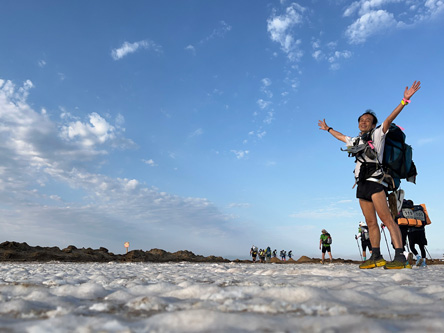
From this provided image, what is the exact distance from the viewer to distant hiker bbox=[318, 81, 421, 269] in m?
4.69

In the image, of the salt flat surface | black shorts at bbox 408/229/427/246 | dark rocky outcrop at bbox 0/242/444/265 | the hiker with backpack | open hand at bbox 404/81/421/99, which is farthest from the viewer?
dark rocky outcrop at bbox 0/242/444/265

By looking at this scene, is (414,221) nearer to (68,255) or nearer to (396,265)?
(396,265)

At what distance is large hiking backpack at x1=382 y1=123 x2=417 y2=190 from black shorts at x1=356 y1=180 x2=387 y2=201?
1.00 feet

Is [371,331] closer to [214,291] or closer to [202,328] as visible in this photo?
[202,328]

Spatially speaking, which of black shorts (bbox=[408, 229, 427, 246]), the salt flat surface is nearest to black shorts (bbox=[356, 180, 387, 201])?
the salt flat surface

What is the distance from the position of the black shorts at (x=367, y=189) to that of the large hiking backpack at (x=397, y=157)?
0.31m

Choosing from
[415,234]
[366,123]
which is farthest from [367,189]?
[415,234]

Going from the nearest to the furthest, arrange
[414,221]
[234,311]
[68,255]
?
[234,311] → [414,221] → [68,255]

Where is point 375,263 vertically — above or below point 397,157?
below

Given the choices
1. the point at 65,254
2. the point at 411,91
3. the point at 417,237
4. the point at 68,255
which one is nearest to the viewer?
the point at 411,91

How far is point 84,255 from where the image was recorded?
18969 millimetres

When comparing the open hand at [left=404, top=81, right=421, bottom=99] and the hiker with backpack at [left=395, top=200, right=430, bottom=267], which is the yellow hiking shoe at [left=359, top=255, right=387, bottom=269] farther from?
the hiker with backpack at [left=395, top=200, right=430, bottom=267]

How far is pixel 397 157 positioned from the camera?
4.95m

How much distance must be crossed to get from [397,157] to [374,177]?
51cm
